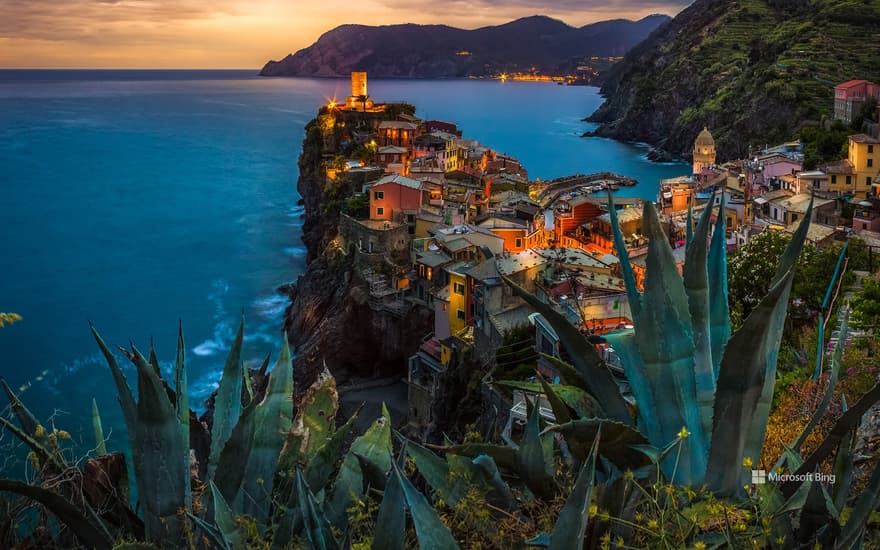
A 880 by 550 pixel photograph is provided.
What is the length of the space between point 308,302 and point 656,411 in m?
25.8

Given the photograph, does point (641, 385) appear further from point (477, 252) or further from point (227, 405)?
point (477, 252)

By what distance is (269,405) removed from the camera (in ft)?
13.4

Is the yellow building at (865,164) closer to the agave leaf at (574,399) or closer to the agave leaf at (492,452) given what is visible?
the agave leaf at (574,399)

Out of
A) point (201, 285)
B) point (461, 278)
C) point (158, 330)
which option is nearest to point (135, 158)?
point (201, 285)

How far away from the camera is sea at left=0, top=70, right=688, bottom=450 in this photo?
28.3 m

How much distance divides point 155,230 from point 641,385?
49.1 m

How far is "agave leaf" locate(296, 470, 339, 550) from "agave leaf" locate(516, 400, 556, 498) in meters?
0.91

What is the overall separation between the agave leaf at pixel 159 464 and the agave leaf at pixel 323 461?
2.22ft

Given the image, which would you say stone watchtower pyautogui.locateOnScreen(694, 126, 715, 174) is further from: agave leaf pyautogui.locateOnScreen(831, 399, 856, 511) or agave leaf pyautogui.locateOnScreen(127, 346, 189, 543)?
agave leaf pyautogui.locateOnScreen(127, 346, 189, 543)

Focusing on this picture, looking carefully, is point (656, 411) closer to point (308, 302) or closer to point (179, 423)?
point (179, 423)

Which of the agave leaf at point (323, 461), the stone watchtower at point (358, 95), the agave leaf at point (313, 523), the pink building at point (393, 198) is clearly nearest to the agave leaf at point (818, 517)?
the agave leaf at point (313, 523)

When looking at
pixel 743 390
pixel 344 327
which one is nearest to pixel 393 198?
pixel 344 327

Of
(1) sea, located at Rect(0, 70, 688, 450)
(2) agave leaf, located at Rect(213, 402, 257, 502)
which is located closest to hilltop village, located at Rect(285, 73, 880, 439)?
(1) sea, located at Rect(0, 70, 688, 450)

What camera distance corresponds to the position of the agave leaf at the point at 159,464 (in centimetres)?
355
